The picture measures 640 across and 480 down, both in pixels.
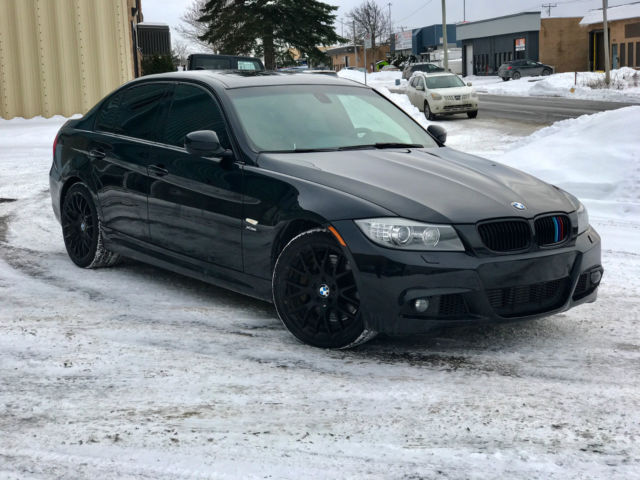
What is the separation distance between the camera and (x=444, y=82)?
92.2ft

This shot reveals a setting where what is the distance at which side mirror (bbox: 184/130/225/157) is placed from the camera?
523 centimetres

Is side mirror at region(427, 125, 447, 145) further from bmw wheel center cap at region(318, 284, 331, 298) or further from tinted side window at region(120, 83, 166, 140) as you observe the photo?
bmw wheel center cap at region(318, 284, 331, 298)

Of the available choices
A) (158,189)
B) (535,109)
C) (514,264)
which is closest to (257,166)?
(158,189)

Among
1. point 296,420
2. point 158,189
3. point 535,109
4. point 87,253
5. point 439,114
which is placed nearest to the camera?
point 296,420

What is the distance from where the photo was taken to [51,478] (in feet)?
10.3

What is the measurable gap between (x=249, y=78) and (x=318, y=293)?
6.62 ft

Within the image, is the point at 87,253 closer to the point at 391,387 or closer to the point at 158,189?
the point at 158,189

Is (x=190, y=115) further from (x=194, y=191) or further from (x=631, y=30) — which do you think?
(x=631, y=30)

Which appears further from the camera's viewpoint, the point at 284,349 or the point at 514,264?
the point at 284,349

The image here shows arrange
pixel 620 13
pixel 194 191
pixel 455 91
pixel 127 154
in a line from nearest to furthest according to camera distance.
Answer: pixel 194 191
pixel 127 154
pixel 455 91
pixel 620 13

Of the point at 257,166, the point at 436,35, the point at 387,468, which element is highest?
the point at 436,35

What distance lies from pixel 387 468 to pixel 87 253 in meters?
4.17

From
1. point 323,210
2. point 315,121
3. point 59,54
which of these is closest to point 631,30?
point 59,54

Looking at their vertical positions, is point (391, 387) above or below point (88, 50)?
below
